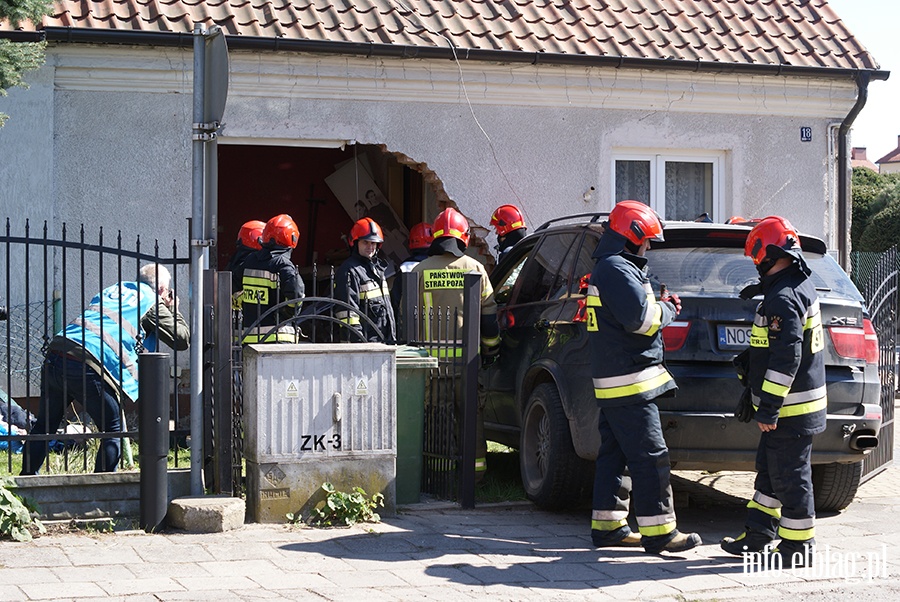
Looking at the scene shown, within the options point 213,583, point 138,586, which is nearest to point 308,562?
point 213,583

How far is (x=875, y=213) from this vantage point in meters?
34.6

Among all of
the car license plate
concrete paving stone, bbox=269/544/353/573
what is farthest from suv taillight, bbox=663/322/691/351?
concrete paving stone, bbox=269/544/353/573

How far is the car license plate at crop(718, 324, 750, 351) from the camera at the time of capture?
21.2ft

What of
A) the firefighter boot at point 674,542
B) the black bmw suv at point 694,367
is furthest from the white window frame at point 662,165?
the firefighter boot at point 674,542

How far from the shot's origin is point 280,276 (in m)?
8.76

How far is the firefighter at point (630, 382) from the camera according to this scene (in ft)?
19.7

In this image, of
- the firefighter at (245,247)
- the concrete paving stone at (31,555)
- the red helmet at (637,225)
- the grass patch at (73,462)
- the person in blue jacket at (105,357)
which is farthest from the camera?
the firefighter at (245,247)

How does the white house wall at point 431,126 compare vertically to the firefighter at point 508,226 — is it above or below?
above

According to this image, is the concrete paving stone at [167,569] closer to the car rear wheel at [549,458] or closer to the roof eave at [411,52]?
the car rear wheel at [549,458]

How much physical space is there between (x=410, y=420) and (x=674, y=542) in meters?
2.00

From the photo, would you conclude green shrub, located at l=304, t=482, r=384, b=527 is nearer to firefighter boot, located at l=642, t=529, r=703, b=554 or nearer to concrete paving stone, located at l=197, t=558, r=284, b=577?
concrete paving stone, located at l=197, t=558, r=284, b=577

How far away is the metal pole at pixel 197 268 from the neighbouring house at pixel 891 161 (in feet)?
314

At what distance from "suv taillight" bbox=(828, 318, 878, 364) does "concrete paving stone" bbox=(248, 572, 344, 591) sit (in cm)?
316

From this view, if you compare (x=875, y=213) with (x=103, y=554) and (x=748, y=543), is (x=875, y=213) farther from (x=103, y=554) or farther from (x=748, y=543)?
(x=103, y=554)
